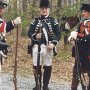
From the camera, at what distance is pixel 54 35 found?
943 centimetres

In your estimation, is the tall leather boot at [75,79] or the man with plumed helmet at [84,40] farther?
the tall leather boot at [75,79]

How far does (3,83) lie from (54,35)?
8.83 feet

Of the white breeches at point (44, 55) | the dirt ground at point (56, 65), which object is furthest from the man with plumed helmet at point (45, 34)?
the dirt ground at point (56, 65)

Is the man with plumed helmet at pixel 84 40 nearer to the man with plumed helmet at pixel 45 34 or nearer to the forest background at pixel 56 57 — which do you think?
the man with plumed helmet at pixel 45 34

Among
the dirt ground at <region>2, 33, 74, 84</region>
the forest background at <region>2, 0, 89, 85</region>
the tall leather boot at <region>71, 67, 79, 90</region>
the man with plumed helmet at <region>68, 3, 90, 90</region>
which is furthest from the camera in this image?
the forest background at <region>2, 0, 89, 85</region>

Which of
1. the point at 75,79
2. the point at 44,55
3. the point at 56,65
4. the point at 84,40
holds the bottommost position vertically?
the point at 56,65

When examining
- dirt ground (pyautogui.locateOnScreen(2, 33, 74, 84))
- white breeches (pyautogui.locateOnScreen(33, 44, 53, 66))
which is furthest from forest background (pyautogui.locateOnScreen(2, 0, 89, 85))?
white breeches (pyautogui.locateOnScreen(33, 44, 53, 66))

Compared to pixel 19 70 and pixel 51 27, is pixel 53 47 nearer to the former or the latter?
pixel 51 27

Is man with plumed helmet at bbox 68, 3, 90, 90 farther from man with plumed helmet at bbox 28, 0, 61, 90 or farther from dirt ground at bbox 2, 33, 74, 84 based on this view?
dirt ground at bbox 2, 33, 74, 84

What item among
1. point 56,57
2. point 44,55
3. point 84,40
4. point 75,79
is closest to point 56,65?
point 56,57

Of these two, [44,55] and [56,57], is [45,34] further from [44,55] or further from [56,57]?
[56,57]

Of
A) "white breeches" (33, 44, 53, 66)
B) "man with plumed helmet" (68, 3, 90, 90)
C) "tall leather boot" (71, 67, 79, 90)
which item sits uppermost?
"man with plumed helmet" (68, 3, 90, 90)

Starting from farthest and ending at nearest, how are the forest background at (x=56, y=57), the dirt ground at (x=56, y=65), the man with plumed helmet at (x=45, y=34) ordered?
1. the forest background at (x=56, y=57)
2. the dirt ground at (x=56, y=65)
3. the man with plumed helmet at (x=45, y=34)

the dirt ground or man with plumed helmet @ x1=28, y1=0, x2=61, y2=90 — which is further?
the dirt ground
